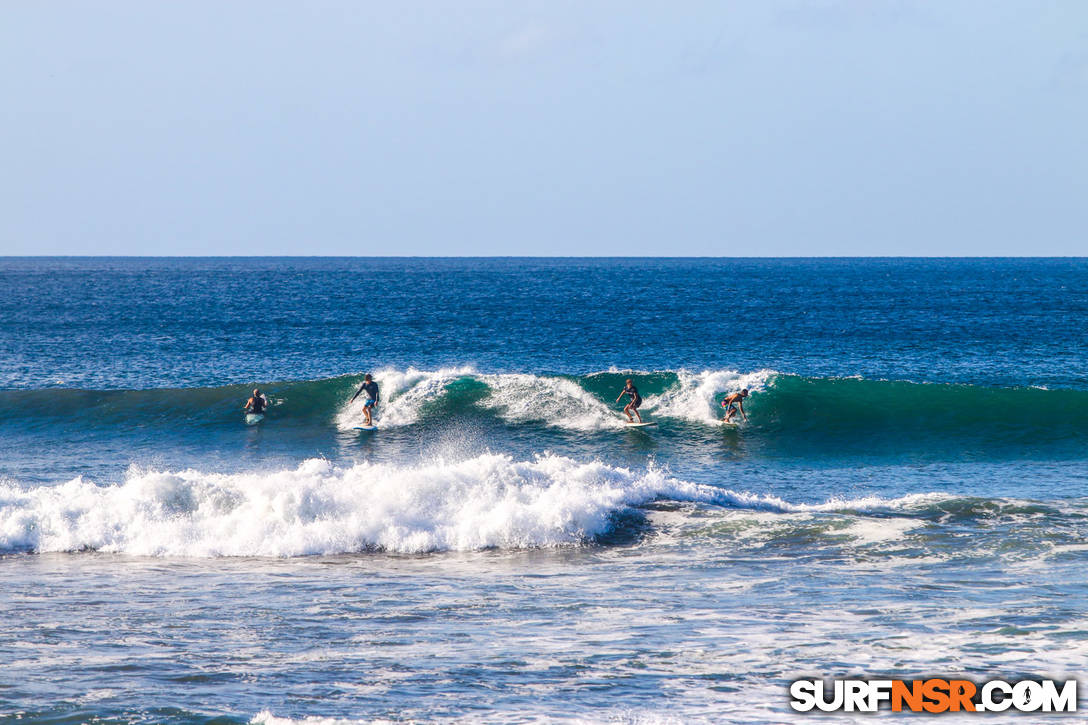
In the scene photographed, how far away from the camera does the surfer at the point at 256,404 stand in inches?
1083

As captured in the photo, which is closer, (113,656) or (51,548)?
(113,656)

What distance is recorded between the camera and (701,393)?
27406 mm

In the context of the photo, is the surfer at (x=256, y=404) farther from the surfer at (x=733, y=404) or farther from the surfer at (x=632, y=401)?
the surfer at (x=733, y=404)

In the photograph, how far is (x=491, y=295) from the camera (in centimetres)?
9050

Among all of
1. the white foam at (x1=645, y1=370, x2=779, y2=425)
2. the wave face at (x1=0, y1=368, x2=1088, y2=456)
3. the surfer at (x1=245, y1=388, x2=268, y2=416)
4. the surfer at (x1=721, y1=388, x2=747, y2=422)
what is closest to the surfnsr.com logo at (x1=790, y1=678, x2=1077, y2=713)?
the wave face at (x1=0, y1=368, x2=1088, y2=456)

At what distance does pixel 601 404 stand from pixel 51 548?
15.3 meters

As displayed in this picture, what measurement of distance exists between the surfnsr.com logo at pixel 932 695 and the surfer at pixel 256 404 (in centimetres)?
2133

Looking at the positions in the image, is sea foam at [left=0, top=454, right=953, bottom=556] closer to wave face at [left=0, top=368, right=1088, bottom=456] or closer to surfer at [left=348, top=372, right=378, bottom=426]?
wave face at [left=0, top=368, right=1088, bottom=456]

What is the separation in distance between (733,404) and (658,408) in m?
2.27

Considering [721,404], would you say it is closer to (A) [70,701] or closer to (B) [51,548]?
(B) [51,548]

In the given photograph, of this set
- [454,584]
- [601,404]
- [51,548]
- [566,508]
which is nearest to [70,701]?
[454,584]

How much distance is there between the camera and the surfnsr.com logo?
839cm

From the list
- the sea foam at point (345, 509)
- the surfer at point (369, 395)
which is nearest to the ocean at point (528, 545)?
the sea foam at point (345, 509)

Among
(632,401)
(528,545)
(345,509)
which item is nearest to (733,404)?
(632,401)
